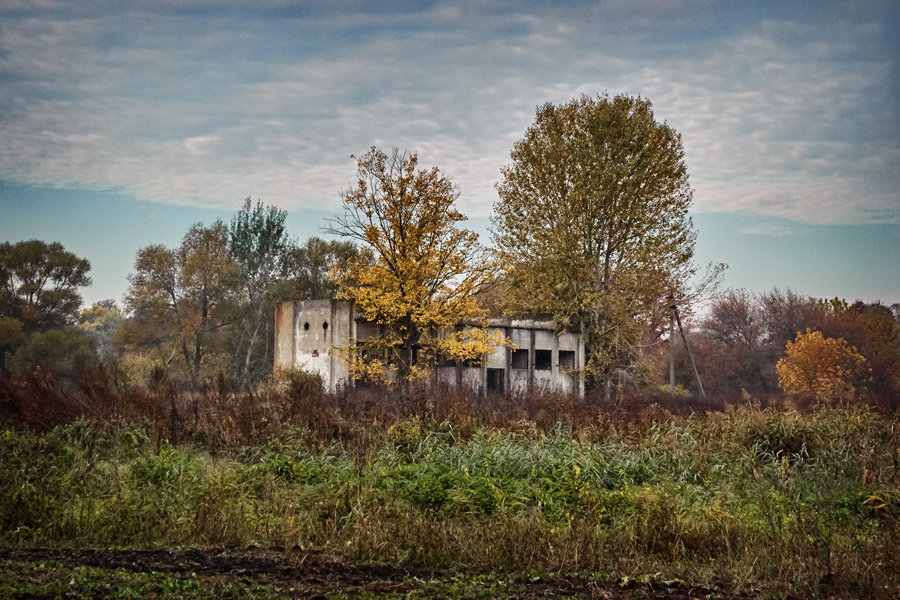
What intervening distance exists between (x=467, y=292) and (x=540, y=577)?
22640 millimetres

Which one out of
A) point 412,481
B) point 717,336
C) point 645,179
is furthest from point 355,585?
point 717,336

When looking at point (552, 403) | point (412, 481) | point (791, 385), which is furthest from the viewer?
point (791, 385)

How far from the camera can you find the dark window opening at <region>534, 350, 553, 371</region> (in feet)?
124

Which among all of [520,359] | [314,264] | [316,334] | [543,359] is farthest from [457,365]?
[314,264]

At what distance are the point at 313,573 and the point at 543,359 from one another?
32947 mm

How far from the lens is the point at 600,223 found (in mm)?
31516

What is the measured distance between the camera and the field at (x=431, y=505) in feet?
19.6

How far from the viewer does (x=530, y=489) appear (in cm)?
855

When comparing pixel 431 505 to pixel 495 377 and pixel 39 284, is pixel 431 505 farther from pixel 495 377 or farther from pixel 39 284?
pixel 39 284

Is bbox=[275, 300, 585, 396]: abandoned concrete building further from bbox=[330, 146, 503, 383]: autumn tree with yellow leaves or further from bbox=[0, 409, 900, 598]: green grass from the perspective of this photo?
bbox=[0, 409, 900, 598]: green grass

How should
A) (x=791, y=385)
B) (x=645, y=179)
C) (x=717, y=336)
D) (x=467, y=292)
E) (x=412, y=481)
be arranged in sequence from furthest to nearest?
(x=717, y=336)
(x=791, y=385)
(x=645, y=179)
(x=467, y=292)
(x=412, y=481)

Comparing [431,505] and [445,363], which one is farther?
[445,363]

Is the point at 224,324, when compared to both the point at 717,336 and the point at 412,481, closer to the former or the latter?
the point at 717,336

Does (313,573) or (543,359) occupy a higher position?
(543,359)
